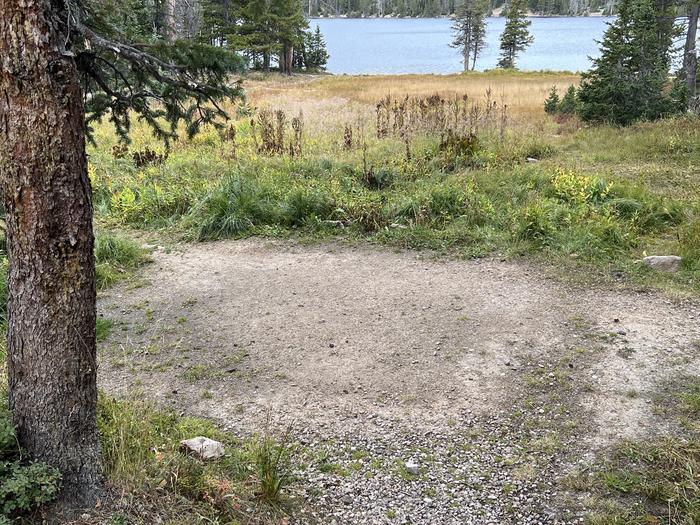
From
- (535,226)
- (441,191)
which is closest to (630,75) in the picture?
(441,191)

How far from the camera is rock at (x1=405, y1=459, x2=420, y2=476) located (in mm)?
3772

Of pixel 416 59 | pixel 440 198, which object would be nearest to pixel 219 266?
pixel 440 198

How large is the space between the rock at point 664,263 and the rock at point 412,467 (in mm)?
4548

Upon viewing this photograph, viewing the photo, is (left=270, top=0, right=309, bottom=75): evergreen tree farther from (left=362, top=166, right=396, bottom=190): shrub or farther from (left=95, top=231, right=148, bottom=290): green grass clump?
(left=95, top=231, right=148, bottom=290): green grass clump

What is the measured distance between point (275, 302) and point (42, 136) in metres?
3.99

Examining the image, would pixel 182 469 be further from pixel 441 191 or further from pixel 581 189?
pixel 581 189

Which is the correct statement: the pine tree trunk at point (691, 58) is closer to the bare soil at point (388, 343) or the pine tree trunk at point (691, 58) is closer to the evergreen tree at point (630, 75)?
the evergreen tree at point (630, 75)

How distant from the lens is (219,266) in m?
7.64

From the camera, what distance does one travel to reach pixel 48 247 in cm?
284

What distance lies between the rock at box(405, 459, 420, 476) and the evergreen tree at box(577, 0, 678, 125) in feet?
45.1

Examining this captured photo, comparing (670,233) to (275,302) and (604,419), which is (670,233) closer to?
(604,419)

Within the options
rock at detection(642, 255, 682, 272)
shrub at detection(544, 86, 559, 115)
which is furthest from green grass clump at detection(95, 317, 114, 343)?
shrub at detection(544, 86, 559, 115)

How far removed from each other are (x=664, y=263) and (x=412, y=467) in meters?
4.69

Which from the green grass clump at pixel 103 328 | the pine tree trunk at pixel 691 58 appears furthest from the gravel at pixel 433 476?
the pine tree trunk at pixel 691 58
